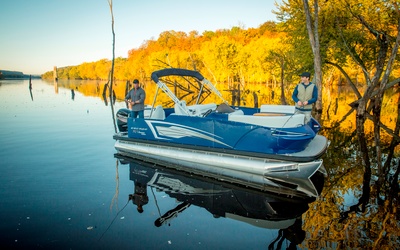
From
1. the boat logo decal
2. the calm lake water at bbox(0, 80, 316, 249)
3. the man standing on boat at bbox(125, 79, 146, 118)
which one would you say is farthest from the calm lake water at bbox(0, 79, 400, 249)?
the man standing on boat at bbox(125, 79, 146, 118)

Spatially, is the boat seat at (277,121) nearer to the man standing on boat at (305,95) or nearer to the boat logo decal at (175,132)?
the boat logo decal at (175,132)

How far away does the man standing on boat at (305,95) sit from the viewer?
796cm

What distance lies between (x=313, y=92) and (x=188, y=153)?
4.05 metres

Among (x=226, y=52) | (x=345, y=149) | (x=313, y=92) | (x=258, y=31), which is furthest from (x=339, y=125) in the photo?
(x=258, y=31)

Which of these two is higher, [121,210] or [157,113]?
[157,113]

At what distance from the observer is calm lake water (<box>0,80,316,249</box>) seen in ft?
14.4

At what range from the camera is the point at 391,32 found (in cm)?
1716

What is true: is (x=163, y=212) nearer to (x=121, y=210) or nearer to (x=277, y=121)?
(x=121, y=210)

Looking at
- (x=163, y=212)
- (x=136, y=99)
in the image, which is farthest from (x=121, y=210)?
(x=136, y=99)

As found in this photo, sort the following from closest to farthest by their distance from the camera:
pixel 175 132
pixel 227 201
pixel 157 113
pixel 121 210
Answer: pixel 121 210
pixel 227 201
pixel 175 132
pixel 157 113

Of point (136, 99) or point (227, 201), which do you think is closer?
point (227, 201)

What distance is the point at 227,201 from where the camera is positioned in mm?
5852

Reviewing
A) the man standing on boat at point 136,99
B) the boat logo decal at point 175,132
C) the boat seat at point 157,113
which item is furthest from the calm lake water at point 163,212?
the man standing on boat at point 136,99

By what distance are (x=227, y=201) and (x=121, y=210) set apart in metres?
2.18
